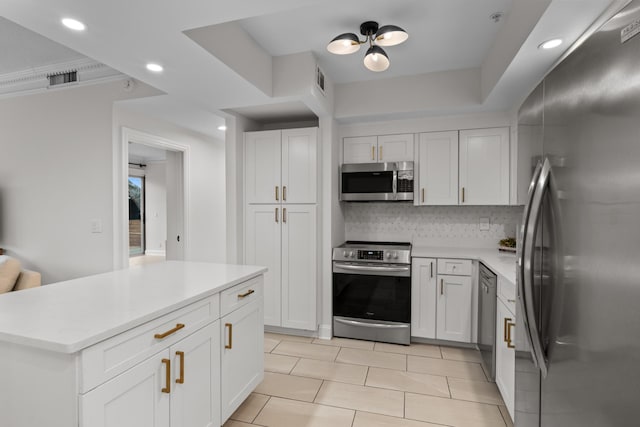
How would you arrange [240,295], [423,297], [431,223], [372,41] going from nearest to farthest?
[240,295], [372,41], [423,297], [431,223]

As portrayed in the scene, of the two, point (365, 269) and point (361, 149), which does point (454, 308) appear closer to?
point (365, 269)

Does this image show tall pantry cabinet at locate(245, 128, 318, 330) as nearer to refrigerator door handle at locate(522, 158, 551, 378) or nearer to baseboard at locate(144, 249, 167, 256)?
refrigerator door handle at locate(522, 158, 551, 378)

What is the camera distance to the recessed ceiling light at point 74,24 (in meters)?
1.66

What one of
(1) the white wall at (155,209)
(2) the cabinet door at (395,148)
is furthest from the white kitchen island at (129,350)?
(1) the white wall at (155,209)

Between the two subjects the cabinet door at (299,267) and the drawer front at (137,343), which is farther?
the cabinet door at (299,267)

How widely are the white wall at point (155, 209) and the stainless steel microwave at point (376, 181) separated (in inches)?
255

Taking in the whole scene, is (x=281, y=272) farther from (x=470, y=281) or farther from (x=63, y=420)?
(x=63, y=420)

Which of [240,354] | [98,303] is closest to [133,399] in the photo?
[98,303]

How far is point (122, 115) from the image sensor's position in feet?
10.7

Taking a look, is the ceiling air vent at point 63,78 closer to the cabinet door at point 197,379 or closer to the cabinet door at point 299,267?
the cabinet door at point 299,267

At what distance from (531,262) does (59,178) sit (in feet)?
14.0

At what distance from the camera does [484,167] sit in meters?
3.28

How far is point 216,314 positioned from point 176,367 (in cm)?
34

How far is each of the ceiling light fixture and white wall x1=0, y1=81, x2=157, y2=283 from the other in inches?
76.1
